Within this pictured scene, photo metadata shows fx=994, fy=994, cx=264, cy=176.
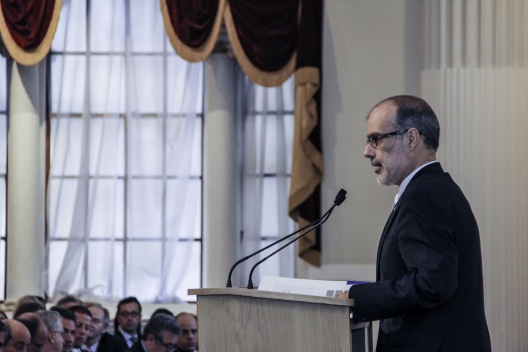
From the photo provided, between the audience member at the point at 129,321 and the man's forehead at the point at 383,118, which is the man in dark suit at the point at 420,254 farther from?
the audience member at the point at 129,321

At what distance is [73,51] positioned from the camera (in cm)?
931

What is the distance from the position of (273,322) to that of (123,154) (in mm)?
6321

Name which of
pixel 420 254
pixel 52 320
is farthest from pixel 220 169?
pixel 420 254

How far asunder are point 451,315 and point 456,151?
472 cm

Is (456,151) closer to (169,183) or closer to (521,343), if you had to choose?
(521,343)

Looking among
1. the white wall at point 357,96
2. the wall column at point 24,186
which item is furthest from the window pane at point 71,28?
the white wall at point 357,96

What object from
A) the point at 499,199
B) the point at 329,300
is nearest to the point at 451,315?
the point at 329,300

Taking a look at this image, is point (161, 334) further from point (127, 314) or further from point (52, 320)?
point (52, 320)

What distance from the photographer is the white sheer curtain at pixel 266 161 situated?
9.16m

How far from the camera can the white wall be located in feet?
27.6

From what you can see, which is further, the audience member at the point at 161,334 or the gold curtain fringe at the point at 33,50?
the gold curtain fringe at the point at 33,50

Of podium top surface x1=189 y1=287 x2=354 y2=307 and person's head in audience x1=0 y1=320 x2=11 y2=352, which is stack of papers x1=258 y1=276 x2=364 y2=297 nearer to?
podium top surface x1=189 y1=287 x2=354 y2=307

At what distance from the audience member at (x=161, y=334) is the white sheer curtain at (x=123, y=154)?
5.13 feet

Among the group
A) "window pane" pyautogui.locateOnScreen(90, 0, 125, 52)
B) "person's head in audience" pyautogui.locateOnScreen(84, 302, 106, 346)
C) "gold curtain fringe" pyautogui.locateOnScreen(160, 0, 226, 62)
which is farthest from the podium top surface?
"window pane" pyautogui.locateOnScreen(90, 0, 125, 52)
